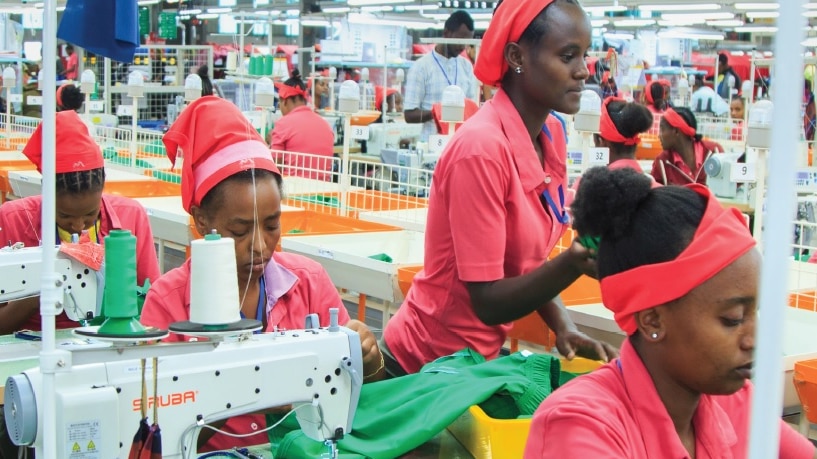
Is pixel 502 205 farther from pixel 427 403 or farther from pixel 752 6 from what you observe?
pixel 752 6

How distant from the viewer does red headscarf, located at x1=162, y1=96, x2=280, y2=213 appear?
7.29ft

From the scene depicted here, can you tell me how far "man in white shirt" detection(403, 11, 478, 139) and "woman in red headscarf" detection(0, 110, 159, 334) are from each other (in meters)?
4.66

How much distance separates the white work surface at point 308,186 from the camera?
5441 mm

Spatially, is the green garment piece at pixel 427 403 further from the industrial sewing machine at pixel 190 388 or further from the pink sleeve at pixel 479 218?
→ the pink sleeve at pixel 479 218

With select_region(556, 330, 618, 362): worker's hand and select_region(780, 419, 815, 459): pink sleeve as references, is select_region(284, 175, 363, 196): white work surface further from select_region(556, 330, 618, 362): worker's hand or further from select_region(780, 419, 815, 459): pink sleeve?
select_region(780, 419, 815, 459): pink sleeve

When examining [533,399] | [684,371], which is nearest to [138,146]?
[533,399]

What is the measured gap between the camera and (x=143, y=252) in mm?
3090

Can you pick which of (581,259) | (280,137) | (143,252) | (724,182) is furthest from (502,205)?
(280,137)

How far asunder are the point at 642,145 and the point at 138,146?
5.27m

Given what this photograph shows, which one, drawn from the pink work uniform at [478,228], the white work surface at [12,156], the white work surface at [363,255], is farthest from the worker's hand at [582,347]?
the white work surface at [12,156]

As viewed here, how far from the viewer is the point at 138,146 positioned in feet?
24.2

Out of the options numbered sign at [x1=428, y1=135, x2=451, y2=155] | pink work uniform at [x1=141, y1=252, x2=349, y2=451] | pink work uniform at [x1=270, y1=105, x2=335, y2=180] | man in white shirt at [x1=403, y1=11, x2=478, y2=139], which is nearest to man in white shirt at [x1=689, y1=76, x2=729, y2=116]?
man in white shirt at [x1=403, y1=11, x2=478, y2=139]

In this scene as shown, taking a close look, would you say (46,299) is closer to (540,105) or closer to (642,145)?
(540,105)

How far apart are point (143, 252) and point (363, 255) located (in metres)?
0.87
